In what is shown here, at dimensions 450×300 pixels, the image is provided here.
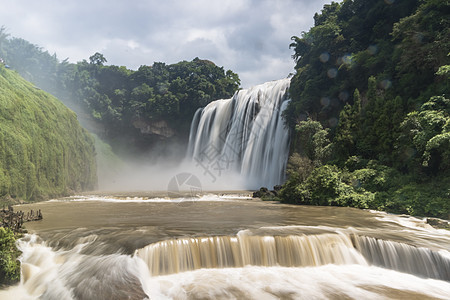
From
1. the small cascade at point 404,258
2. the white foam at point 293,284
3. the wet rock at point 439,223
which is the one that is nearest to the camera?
the white foam at point 293,284

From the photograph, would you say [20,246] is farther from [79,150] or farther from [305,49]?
[305,49]

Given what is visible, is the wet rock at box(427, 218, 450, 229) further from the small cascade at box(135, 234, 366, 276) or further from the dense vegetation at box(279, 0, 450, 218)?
the small cascade at box(135, 234, 366, 276)

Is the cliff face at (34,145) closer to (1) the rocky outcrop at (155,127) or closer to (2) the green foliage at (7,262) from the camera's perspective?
(2) the green foliage at (7,262)

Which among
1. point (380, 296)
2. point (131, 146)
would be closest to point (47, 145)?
point (380, 296)

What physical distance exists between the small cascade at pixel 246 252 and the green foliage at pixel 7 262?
102 inches

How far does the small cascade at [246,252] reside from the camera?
6.80 m

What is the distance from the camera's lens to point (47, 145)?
22.6 m

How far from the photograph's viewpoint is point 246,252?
7.36 meters

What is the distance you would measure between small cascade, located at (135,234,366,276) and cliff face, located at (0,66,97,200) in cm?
1447

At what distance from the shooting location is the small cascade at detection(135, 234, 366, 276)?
22.3 feet

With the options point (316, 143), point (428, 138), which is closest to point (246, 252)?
point (428, 138)

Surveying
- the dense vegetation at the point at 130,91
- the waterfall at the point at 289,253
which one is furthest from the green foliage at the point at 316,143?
the dense vegetation at the point at 130,91

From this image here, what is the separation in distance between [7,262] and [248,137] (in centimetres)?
3044

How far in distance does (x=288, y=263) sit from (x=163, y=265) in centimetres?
319
